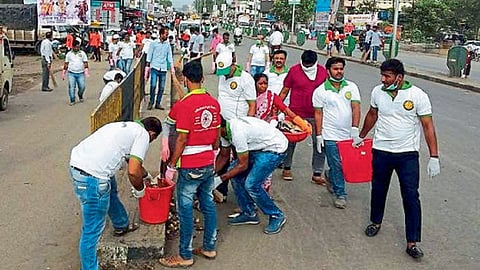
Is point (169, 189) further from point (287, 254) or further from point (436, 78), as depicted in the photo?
point (436, 78)

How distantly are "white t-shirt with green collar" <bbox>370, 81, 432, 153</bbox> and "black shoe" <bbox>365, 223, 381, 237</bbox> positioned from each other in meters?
0.90

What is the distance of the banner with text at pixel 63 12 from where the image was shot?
99.0 feet

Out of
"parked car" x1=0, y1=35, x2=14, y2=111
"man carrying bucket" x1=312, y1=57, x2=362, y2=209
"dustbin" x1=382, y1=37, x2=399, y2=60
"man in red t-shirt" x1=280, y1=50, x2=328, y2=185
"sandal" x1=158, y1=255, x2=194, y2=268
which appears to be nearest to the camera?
"sandal" x1=158, y1=255, x2=194, y2=268

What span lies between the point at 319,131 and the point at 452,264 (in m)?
2.37

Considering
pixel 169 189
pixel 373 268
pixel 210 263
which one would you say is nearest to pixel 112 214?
pixel 169 189

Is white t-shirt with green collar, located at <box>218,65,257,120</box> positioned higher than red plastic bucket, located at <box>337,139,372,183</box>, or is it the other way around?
white t-shirt with green collar, located at <box>218,65,257,120</box>

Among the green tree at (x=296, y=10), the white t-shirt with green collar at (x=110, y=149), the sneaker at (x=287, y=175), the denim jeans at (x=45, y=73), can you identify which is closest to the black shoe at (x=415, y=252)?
the white t-shirt with green collar at (x=110, y=149)

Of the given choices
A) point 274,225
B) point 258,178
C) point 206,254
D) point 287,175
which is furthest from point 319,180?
point 206,254

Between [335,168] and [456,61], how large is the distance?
1935 centimetres

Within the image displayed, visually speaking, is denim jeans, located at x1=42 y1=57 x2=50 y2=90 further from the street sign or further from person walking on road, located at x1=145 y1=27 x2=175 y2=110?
the street sign

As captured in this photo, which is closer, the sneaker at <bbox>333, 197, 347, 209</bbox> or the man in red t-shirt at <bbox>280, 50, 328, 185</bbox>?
the sneaker at <bbox>333, 197, 347, 209</bbox>

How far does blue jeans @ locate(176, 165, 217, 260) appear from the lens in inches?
205

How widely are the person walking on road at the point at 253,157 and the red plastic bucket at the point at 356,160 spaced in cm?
96

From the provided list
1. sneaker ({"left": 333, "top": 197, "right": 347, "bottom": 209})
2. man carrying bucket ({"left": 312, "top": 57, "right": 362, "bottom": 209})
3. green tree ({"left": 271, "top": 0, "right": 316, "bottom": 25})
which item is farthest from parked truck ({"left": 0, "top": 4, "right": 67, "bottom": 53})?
green tree ({"left": 271, "top": 0, "right": 316, "bottom": 25})
